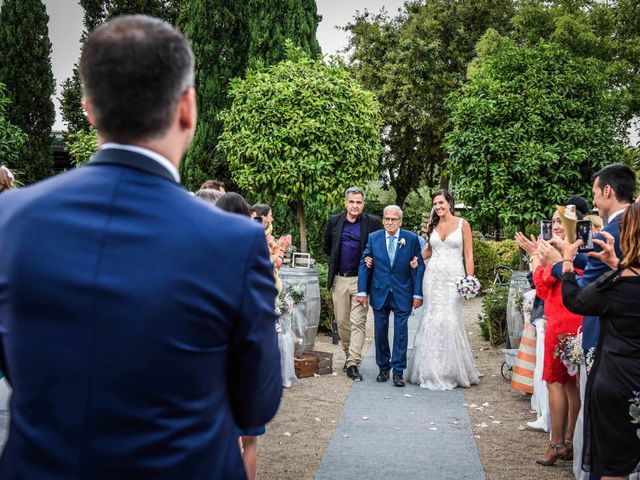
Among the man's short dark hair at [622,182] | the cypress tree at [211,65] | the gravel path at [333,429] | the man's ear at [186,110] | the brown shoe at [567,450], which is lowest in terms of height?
the gravel path at [333,429]

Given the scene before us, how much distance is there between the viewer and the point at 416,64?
1048 inches

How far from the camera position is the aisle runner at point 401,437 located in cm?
584

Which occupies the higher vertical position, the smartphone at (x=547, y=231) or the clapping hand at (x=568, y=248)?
the smartphone at (x=547, y=231)

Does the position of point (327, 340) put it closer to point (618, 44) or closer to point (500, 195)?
point (500, 195)

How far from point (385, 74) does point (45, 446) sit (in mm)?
26617

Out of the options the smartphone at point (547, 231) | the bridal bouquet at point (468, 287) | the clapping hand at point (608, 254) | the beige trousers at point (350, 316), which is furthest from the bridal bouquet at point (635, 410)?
the beige trousers at point (350, 316)

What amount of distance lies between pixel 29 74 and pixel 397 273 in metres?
19.9

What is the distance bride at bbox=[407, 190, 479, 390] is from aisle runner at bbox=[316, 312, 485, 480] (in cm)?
28

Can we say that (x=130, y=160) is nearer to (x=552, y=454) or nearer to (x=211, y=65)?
(x=552, y=454)

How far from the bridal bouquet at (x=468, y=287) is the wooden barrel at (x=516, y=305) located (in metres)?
1.15

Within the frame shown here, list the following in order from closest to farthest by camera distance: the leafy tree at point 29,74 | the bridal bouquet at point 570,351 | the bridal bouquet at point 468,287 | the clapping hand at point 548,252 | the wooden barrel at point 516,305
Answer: the clapping hand at point 548,252, the bridal bouquet at point 570,351, the bridal bouquet at point 468,287, the wooden barrel at point 516,305, the leafy tree at point 29,74

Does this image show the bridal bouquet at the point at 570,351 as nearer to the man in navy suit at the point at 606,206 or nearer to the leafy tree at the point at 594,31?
the man in navy suit at the point at 606,206

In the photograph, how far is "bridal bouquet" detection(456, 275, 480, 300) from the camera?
8.73 m

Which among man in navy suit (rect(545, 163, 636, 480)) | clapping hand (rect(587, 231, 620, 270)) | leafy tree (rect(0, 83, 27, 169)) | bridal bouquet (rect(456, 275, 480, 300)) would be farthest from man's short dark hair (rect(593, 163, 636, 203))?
leafy tree (rect(0, 83, 27, 169))
